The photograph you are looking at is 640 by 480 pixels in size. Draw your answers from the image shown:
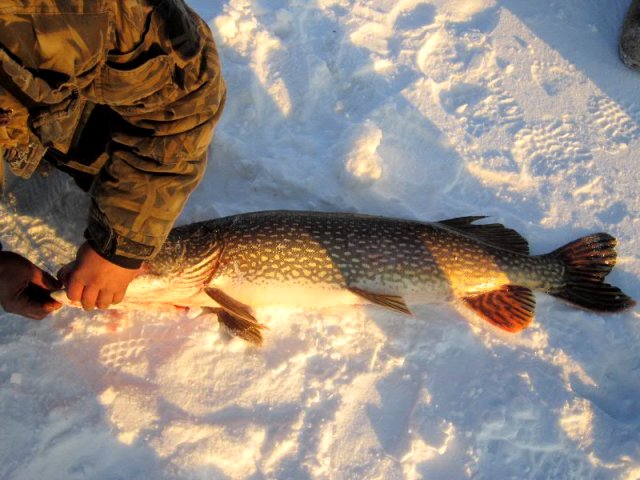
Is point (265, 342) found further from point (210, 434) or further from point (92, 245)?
point (92, 245)

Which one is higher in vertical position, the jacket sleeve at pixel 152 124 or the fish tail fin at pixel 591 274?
the jacket sleeve at pixel 152 124

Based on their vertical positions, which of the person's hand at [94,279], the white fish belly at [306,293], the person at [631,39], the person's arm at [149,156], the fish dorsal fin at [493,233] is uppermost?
the person at [631,39]

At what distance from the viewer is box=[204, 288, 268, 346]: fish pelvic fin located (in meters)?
2.62

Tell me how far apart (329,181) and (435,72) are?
1.21 metres

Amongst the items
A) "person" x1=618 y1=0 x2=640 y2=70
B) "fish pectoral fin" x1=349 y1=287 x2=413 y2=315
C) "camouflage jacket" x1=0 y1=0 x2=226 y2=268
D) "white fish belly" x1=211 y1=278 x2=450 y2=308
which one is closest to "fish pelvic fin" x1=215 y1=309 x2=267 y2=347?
"white fish belly" x1=211 y1=278 x2=450 y2=308

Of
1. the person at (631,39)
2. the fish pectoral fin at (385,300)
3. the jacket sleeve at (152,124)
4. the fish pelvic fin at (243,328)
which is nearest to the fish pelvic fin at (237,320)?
the fish pelvic fin at (243,328)

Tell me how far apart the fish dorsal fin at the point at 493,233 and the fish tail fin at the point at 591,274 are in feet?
0.60

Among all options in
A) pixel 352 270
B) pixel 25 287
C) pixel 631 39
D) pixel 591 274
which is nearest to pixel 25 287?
pixel 25 287

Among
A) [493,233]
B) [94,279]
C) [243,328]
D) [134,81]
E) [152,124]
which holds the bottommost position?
[243,328]

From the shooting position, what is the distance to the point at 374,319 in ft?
9.17

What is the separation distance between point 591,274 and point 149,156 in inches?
93.9

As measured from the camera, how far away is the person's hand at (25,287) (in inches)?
88.1

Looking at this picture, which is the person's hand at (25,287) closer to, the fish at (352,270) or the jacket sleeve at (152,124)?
the fish at (352,270)

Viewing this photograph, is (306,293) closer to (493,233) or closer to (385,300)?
(385,300)
